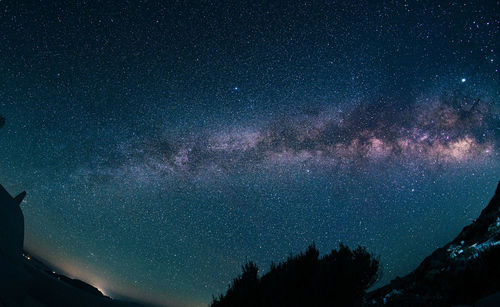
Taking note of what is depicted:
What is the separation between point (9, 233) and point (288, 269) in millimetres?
44409

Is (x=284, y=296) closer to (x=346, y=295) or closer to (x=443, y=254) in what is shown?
(x=346, y=295)

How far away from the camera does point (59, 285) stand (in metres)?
28.4

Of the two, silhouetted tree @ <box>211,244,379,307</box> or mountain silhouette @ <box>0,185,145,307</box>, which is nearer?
silhouetted tree @ <box>211,244,379,307</box>

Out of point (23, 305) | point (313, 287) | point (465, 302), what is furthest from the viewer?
point (23, 305)

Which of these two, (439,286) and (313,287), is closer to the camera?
(313,287)

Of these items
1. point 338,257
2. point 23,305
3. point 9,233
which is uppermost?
point 9,233

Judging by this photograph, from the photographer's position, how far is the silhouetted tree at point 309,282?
10242 millimetres

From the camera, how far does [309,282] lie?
1097 centimetres

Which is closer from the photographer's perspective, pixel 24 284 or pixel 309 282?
pixel 309 282

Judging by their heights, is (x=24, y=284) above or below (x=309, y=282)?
below

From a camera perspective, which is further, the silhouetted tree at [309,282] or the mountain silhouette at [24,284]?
the mountain silhouette at [24,284]

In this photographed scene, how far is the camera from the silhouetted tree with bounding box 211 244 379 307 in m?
10.2

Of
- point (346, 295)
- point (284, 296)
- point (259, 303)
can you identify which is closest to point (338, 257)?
point (346, 295)

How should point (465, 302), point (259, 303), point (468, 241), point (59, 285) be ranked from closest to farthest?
point (465, 302)
point (259, 303)
point (468, 241)
point (59, 285)
